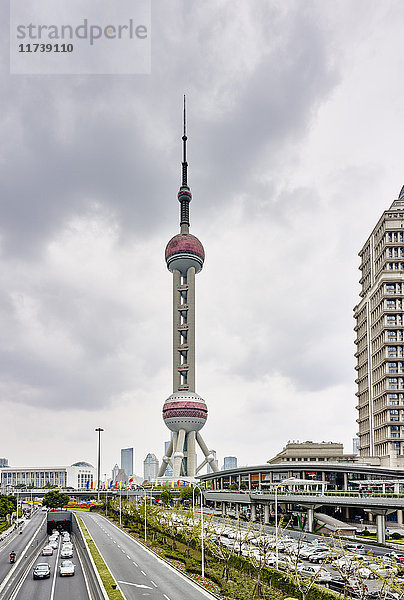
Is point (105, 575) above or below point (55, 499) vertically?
above

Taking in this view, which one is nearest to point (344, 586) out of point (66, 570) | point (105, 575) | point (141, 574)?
point (141, 574)

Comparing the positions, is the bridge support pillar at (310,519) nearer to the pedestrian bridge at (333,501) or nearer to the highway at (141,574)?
the pedestrian bridge at (333,501)

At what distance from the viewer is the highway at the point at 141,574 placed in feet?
182

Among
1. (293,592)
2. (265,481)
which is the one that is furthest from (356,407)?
(293,592)

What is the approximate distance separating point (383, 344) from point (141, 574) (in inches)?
4101

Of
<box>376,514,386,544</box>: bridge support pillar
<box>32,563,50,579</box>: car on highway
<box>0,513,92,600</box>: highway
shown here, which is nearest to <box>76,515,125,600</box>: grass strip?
<box>0,513,92,600</box>: highway

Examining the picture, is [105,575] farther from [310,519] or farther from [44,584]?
[310,519]

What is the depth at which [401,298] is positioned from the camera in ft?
514

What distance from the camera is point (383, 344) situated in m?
155

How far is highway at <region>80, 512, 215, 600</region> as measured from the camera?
55562 mm

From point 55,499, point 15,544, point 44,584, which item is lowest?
point 55,499

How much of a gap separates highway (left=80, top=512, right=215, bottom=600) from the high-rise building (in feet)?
251

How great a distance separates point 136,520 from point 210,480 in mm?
80888

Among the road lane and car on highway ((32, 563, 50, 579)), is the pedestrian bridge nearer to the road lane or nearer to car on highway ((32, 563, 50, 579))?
car on highway ((32, 563, 50, 579))
